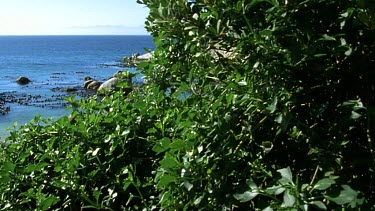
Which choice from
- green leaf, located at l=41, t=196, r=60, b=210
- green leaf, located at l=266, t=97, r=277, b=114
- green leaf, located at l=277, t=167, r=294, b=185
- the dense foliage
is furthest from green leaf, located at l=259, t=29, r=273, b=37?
green leaf, located at l=41, t=196, r=60, b=210

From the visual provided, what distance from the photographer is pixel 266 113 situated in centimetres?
123

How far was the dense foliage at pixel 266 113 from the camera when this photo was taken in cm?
119

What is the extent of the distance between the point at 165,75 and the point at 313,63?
71cm

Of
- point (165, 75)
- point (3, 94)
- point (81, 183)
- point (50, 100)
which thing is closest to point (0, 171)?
point (81, 183)

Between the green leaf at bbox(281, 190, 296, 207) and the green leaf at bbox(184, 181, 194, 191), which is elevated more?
the green leaf at bbox(281, 190, 296, 207)

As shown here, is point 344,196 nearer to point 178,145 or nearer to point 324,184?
point 324,184

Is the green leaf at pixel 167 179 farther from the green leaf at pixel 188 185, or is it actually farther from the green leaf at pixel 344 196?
the green leaf at pixel 344 196

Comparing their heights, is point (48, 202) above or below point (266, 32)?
below

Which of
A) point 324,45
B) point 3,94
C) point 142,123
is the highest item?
point 324,45

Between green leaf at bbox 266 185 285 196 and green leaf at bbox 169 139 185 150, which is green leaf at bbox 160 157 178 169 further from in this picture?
green leaf at bbox 266 185 285 196

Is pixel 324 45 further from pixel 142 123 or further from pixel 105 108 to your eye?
pixel 105 108

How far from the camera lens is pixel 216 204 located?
129 cm

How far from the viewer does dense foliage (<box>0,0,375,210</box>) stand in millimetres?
1189

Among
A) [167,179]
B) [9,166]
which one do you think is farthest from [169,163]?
[9,166]
